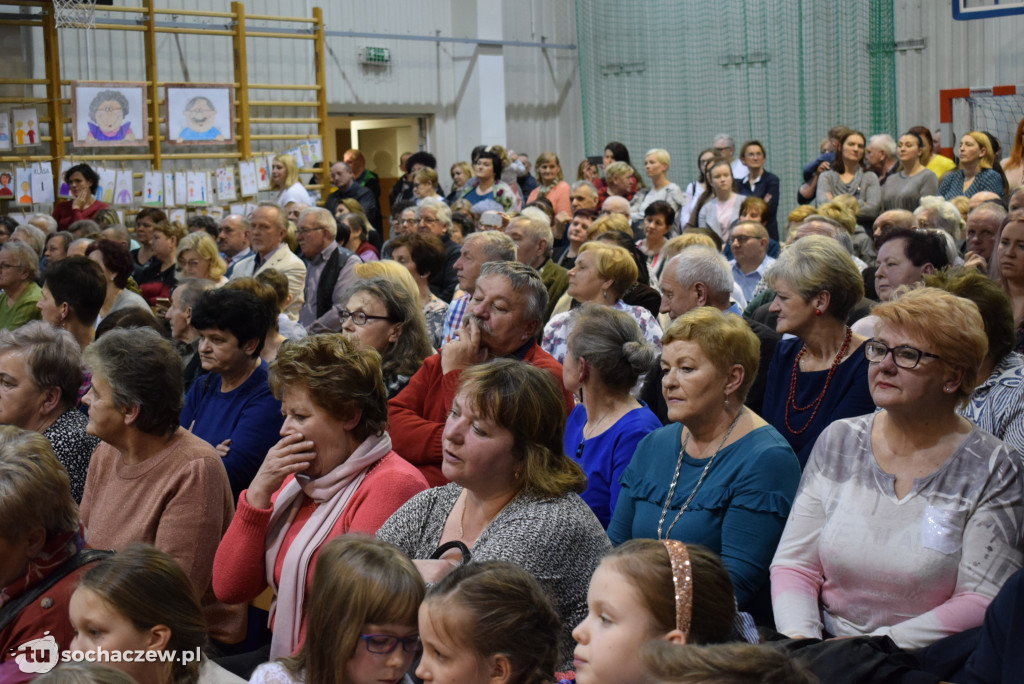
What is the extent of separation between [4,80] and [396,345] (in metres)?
7.76

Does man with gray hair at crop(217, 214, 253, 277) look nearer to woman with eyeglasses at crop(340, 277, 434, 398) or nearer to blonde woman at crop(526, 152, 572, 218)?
blonde woman at crop(526, 152, 572, 218)

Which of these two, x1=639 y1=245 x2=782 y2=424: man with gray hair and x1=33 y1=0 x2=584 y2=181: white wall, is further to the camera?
x1=33 y1=0 x2=584 y2=181: white wall

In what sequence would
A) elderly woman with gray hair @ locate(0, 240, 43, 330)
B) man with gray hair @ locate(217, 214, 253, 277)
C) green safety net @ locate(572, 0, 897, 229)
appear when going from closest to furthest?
1. elderly woman with gray hair @ locate(0, 240, 43, 330)
2. man with gray hair @ locate(217, 214, 253, 277)
3. green safety net @ locate(572, 0, 897, 229)

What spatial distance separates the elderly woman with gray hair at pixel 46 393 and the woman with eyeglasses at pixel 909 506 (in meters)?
2.16

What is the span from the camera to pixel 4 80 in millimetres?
9750

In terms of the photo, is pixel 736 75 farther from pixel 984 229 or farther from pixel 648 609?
pixel 648 609

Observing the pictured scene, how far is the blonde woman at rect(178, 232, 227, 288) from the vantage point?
20.3 feet

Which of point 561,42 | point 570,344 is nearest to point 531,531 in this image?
point 570,344

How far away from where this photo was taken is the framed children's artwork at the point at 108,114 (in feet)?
33.5

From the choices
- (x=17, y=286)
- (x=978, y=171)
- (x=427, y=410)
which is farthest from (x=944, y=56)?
(x=427, y=410)

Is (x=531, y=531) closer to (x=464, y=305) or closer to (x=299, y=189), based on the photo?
(x=464, y=305)

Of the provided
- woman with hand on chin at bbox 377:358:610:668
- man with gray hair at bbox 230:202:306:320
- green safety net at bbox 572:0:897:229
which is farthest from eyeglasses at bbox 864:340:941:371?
green safety net at bbox 572:0:897:229

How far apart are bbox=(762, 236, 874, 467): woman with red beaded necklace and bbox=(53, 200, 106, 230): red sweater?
7513 millimetres

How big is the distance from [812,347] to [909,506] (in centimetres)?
120
